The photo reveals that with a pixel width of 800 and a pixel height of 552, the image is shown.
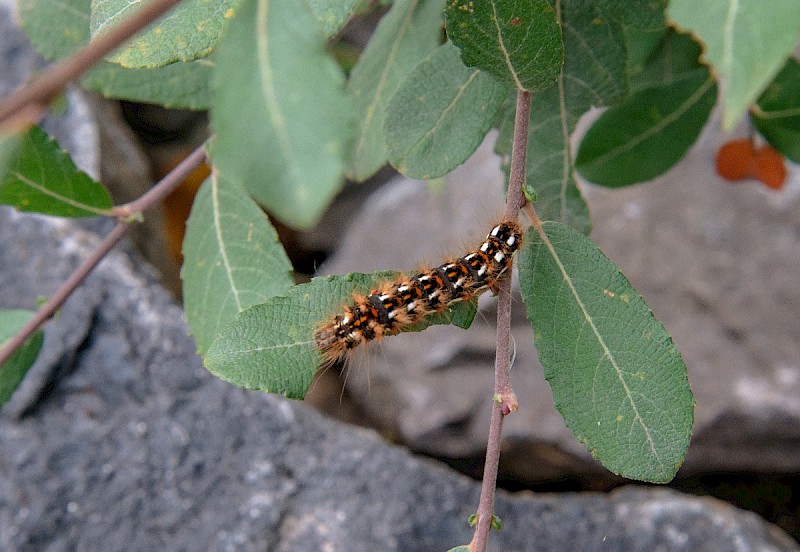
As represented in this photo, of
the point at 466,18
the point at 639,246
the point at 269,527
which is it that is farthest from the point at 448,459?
the point at 466,18

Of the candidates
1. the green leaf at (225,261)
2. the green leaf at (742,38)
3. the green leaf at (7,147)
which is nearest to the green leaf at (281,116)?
the green leaf at (7,147)

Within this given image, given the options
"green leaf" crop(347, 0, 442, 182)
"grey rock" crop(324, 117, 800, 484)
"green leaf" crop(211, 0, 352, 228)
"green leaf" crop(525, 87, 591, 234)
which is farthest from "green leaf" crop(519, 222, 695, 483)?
"grey rock" crop(324, 117, 800, 484)

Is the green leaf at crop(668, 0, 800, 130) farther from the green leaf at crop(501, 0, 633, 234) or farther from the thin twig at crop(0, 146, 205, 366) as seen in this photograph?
the thin twig at crop(0, 146, 205, 366)

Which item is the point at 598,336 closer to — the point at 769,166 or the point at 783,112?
the point at 783,112

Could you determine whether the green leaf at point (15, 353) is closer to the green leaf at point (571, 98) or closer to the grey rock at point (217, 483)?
the grey rock at point (217, 483)

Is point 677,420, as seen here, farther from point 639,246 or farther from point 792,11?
point 639,246

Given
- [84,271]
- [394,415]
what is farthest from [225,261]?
[394,415]
